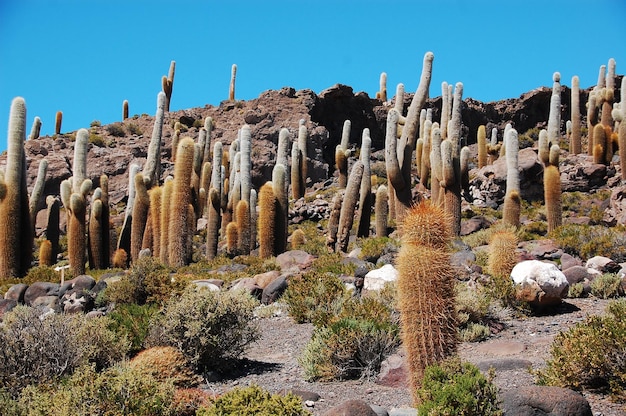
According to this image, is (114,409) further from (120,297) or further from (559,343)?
(120,297)

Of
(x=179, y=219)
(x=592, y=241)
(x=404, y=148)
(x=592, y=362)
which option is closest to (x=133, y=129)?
(x=179, y=219)

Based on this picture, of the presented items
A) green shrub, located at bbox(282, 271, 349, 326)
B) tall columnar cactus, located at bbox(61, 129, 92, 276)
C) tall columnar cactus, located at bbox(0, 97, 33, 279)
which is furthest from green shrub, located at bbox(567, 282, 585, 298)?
tall columnar cactus, located at bbox(0, 97, 33, 279)

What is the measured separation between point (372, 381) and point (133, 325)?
140 inches

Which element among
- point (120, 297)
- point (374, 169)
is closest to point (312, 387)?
point (120, 297)

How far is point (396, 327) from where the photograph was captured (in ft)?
29.0

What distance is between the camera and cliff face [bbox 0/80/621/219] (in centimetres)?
3856

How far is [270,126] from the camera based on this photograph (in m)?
42.5

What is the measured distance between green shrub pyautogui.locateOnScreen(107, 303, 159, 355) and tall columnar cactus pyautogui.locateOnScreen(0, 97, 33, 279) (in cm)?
968

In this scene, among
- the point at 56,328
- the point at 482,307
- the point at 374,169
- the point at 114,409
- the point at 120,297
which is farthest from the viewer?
the point at 374,169

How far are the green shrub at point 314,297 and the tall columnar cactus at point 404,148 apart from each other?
7374 millimetres

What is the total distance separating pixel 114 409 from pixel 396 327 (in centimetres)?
422

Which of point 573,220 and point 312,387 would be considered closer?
point 312,387

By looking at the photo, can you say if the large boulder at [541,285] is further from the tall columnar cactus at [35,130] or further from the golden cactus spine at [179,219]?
the tall columnar cactus at [35,130]

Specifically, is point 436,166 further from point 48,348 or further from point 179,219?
point 48,348
